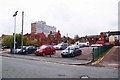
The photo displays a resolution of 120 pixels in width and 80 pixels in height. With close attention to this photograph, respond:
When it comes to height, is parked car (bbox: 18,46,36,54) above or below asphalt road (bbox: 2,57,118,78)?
above

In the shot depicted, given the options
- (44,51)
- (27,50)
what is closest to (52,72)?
(44,51)

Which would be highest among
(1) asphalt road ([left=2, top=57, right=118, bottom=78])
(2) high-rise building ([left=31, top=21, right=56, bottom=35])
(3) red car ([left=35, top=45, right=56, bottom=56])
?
(2) high-rise building ([left=31, top=21, right=56, bottom=35])

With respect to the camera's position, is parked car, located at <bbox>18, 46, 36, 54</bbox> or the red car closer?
the red car

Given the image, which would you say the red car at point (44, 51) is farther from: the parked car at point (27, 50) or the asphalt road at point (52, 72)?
the asphalt road at point (52, 72)

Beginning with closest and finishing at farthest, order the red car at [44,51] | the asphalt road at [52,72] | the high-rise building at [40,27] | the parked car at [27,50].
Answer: the asphalt road at [52,72]
the red car at [44,51]
the parked car at [27,50]
the high-rise building at [40,27]

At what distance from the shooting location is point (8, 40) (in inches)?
2948

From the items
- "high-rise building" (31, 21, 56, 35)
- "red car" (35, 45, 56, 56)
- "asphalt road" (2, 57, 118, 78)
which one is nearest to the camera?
"asphalt road" (2, 57, 118, 78)

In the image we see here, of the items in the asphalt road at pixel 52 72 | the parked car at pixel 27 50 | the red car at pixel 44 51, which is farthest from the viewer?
the parked car at pixel 27 50

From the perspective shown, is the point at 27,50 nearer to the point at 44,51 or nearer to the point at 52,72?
the point at 44,51

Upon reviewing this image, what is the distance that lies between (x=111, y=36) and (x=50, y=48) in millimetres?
78870

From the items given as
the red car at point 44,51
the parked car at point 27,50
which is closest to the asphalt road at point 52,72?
the red car at point 44,51

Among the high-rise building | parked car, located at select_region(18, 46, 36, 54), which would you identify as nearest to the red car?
parked car, located at select_region(18, 46, 36, 54)

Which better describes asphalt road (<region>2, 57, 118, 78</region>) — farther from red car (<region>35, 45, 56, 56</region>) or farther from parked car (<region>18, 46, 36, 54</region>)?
parked car (<region>18, 46, 36, 54</region>)

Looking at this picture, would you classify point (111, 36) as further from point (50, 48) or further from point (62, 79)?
point (62, 79)
